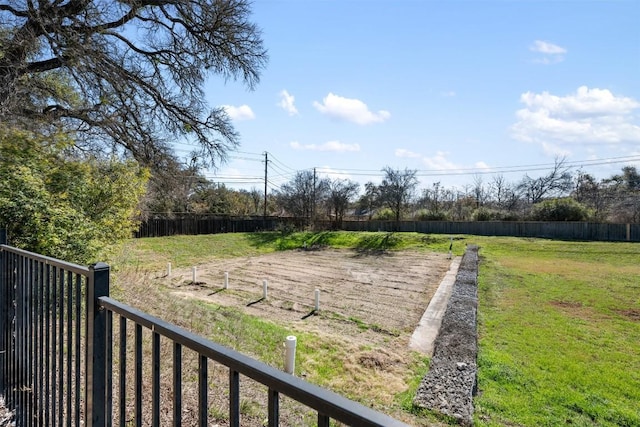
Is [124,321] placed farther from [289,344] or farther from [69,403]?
[289,344]

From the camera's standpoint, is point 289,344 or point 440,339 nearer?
point 289,344

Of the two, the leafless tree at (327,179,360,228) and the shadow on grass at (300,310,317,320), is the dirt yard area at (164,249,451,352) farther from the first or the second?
the leafless tree at (327,179,360,228)

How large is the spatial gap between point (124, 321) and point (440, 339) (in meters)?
5.77

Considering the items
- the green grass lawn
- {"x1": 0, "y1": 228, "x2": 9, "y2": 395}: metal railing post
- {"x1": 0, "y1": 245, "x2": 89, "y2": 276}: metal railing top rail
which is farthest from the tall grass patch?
{"x1": 0, "y1": 228, "x2": 9, "y2": 395}: metal railing post

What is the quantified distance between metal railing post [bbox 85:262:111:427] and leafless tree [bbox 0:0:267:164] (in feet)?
22.1

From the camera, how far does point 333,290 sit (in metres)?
11.6

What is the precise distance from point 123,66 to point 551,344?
995 cm

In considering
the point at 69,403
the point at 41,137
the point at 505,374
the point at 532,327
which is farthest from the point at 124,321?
the point at 532,327

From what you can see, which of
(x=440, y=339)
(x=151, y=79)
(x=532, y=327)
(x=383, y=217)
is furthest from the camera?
(x=383, y=217)

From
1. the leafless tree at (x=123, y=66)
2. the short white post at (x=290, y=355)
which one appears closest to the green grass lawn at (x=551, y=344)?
the short white post at (x=290, y=355)

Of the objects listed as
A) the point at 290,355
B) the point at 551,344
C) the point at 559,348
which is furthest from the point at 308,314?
the point at 559,348

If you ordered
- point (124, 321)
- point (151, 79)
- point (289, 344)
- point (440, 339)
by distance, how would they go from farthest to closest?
point (151, 79) → point (440, 339) → point (289, 344) → point (124, 321)

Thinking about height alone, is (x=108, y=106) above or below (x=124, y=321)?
above

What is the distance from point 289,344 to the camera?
4785 millimetres
